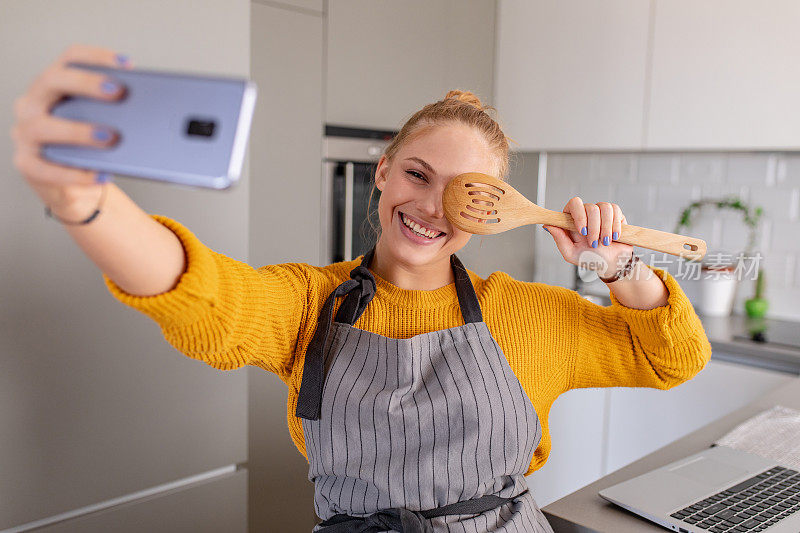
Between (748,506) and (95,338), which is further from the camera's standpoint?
(95,338)

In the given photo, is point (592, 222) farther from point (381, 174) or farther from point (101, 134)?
point (101, 134)

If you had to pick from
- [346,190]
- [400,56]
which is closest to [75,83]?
[346,190]

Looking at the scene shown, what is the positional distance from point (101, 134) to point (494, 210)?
0.63 meters

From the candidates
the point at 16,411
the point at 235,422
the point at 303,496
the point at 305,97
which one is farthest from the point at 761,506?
the point at 305,97

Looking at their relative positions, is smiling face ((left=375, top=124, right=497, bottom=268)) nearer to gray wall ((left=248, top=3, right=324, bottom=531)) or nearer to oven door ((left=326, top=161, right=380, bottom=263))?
gray wall ((left=248, top=3, right=324, bottom=531))

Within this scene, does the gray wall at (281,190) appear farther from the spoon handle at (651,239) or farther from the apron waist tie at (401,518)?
the spoon handle at (651,239)

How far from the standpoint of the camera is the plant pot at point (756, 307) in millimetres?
2545

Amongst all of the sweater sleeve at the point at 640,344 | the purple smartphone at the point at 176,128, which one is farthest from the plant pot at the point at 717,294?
the purple smartphone at the point at 176,128

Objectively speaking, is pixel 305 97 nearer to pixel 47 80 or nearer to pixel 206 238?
pixel 206 238

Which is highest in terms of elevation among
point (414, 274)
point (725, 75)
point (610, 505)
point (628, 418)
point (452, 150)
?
point (725, 75)

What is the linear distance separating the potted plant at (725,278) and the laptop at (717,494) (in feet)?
4.62

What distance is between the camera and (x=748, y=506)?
104cm

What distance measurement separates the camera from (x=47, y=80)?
1.59 ft

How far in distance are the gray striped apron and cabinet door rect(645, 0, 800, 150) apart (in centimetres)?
158
